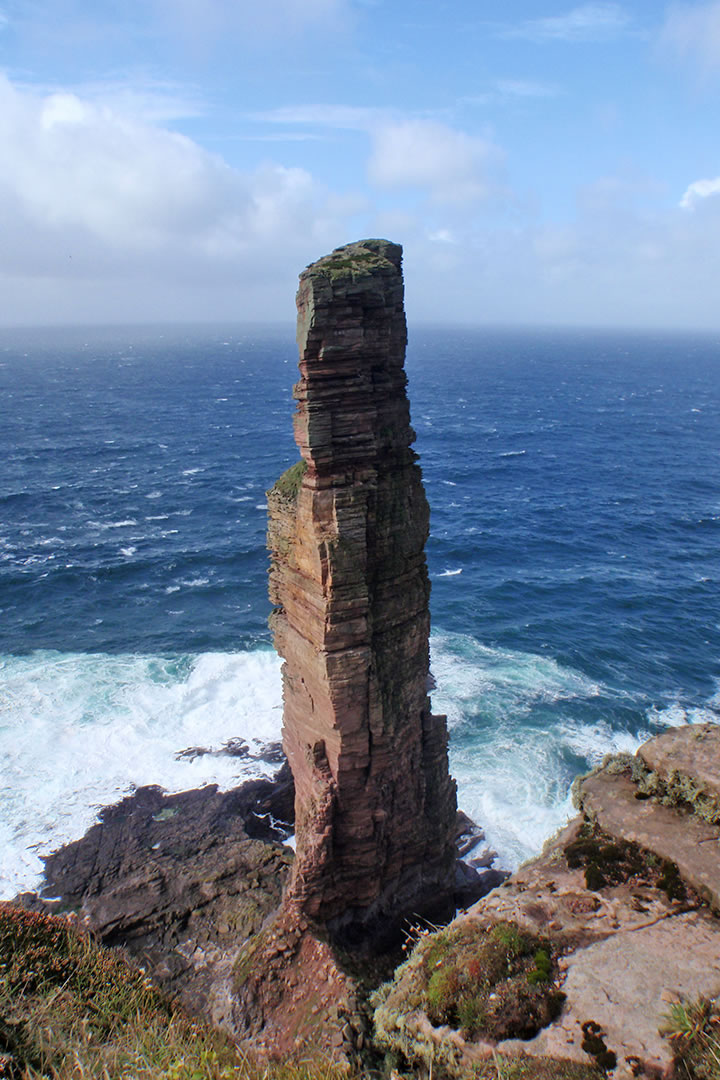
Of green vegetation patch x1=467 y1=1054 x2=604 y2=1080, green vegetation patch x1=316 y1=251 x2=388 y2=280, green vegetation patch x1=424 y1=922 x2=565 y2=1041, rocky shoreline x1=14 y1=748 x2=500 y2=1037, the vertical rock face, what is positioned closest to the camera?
green vegetation patch x1=467 y1=1054 x2=604 y2=1080

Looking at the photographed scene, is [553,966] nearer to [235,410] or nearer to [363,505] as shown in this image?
[363,505]

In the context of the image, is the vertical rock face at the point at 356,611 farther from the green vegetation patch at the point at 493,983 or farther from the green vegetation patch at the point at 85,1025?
the green vegetation patch at the point at 493,983

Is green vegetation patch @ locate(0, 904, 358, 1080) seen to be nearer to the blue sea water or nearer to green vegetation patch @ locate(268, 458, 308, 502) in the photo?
green vegetation patch @ locate(268, 458, 308, 502)

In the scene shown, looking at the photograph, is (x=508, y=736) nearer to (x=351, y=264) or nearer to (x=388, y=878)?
(x=388, y=878)

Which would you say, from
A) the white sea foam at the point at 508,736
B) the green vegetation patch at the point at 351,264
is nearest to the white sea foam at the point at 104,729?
the white sea foam at the point at 508,736

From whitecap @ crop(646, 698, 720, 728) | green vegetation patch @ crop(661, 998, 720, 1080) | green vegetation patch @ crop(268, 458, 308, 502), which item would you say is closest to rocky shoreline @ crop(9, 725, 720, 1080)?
green vegetation patch @ crop(661, 998, 720, 1080)

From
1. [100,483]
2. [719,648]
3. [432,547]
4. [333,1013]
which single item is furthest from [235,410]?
[333,1013]
